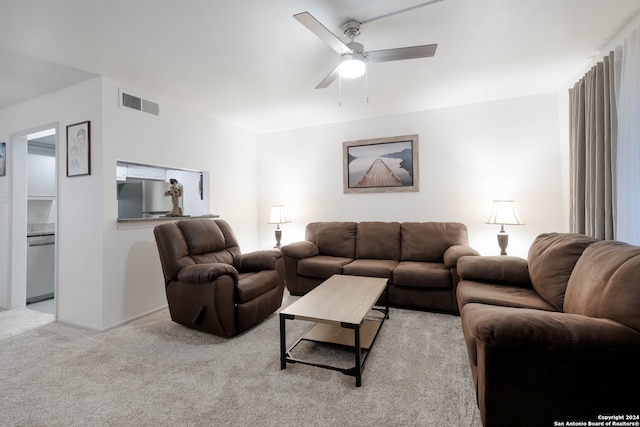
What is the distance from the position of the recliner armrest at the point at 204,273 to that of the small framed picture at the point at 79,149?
1.41m

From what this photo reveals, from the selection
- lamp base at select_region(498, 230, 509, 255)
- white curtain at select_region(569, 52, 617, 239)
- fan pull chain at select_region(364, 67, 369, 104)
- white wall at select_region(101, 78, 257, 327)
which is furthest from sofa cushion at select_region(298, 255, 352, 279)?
white curtain at select_region(569, 52, 617, 239)

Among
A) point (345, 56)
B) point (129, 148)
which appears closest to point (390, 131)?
point (345, 56)

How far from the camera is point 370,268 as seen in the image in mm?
3191

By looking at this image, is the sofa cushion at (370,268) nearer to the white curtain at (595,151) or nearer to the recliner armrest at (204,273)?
the recliner armrest at (204,273)

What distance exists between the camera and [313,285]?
3512mm

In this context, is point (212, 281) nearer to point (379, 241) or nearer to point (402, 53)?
point (379, 241)

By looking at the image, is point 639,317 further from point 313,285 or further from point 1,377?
point 1,377

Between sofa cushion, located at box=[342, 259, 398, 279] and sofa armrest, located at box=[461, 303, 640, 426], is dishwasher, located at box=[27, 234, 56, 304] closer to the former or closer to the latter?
sofa cushion, located at box=[342, 259, 398, 279]

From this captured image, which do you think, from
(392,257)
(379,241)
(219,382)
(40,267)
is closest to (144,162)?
(40,267)

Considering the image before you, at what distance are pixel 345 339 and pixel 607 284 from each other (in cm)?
157

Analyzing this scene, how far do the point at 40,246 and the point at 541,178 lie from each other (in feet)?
20.7

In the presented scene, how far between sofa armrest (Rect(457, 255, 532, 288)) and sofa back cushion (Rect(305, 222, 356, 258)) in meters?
1.57

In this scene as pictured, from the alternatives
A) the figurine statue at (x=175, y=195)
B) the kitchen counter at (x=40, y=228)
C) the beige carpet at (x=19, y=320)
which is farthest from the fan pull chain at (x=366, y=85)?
the kitchen counter at (x=40, y=228)

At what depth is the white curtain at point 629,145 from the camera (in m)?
1.92
